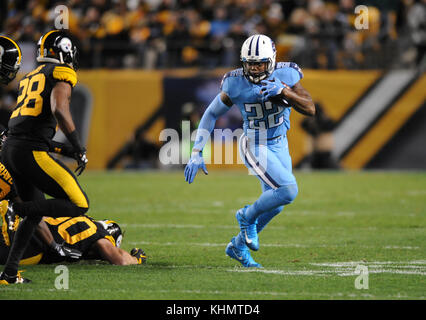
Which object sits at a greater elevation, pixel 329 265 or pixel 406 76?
pixel 406 76

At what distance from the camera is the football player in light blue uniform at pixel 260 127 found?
5934mm

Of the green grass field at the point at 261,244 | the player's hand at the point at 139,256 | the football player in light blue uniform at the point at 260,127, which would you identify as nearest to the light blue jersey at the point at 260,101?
the football player in light blue uniform at the point at 260,127

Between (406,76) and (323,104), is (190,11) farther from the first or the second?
(406,76)

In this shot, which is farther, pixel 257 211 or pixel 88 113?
pixel 88 113

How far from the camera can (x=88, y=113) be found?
1645 cm

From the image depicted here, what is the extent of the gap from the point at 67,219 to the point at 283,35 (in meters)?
11.0

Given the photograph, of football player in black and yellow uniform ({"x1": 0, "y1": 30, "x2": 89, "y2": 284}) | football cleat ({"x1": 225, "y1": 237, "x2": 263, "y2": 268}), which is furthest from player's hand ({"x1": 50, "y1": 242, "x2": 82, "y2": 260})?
football cleat ({"x1": 225, "y1": 237, "x2": 263, "y2": 268})

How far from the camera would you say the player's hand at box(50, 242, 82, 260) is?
19.7 feet

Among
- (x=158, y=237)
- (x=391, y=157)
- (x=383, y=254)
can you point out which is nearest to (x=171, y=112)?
(x=391, y=157)

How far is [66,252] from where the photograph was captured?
6.06m

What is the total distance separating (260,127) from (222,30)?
10988 mm

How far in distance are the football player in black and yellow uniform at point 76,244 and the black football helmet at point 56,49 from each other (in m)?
1.30

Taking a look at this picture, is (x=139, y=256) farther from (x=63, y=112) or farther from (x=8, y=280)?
(x=63, y=112)
